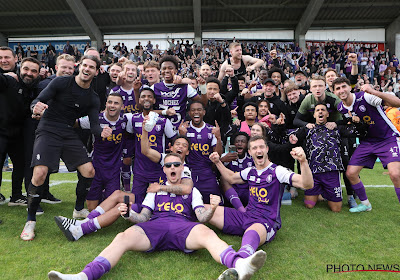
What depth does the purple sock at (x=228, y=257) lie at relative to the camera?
2.75 metres

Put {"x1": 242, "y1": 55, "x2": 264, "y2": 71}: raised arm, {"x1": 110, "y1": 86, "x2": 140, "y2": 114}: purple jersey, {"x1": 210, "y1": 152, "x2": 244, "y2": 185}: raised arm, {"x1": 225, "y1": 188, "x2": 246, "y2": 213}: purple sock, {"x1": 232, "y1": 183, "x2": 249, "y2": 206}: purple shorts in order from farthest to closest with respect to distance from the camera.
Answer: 1. {"x1": 242, "y1": 55, "x2": 264, "y2": 71}: raised arm
2. {"x1": 110, "y1": 86, "x2": 140, "y2": 114}: purple jersey
3. {"x1": 232, "y1": 183, "x2": 249, "y2": 206}: purple shorts
4. {"x1": 225, "y1": 188, "x2": 246, "y2": 213}: purple sock
5. {"x1": 210, "y1": 152, "x2": 244, "y2": 185}: raised arm

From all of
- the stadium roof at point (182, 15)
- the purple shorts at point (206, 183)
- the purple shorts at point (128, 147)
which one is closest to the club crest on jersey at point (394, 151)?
→ the purple shorts at point (206, 183)

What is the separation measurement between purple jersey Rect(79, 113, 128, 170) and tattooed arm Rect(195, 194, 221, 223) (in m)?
2.22

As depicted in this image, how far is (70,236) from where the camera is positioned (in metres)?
3.68

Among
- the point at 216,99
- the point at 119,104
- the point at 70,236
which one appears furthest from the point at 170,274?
the point at 216,99

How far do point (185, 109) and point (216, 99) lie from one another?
29.2 inches

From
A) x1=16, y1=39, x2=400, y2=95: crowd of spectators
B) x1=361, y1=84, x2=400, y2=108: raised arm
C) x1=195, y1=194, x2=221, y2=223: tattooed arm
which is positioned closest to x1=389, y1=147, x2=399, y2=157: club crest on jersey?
x1=361, y1=84, x2=400, y2=108: raised arm

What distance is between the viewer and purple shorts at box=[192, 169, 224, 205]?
16.0 ft

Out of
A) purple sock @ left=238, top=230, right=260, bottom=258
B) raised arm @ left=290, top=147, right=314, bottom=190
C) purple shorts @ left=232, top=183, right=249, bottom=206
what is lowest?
purple sock @ left=238, top=230, right=260, bottom=258

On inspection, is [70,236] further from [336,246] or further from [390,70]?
[390,70]

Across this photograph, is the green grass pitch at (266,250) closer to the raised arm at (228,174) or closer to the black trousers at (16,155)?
the black trousers at (16,155)

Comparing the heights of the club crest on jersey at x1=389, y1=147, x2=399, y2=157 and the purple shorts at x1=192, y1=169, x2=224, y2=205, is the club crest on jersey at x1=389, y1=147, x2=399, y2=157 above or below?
above

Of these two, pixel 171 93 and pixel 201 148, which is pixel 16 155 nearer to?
pixel 171 93

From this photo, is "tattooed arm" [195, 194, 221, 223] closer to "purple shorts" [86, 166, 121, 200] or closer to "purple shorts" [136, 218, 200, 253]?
"purple shorts" [136, 218, 200, 253]
